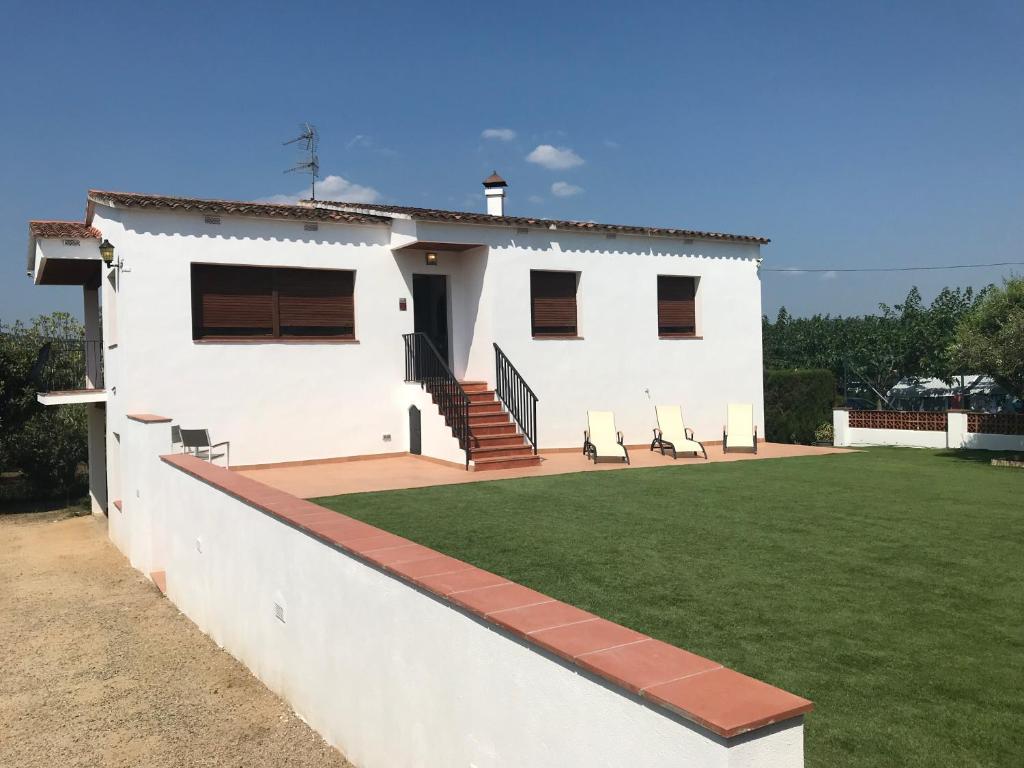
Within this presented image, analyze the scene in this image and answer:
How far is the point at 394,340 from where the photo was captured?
46.7 feet

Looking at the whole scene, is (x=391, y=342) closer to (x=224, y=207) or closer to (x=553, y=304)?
(x=553, y=304)

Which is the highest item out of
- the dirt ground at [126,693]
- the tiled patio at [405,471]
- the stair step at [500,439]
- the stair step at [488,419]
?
the stair step at [488,419]

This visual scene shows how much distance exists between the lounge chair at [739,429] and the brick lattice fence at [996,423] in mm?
4654

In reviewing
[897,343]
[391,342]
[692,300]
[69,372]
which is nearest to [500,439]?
[391,342]

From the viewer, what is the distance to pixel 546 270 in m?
14.9

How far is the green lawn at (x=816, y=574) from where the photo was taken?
3.60 meters

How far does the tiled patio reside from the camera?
10.9 meters

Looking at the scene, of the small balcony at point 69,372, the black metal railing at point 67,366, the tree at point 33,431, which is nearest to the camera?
the small balcony at point 69,372

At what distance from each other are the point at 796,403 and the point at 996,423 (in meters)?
5.59

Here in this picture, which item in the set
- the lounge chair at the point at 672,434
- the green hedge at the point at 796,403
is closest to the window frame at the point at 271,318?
the lounge chair at the point at 672,434

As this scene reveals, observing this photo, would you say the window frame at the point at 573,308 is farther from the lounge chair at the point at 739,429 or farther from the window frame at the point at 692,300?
the lounge chair at the point at 739,429

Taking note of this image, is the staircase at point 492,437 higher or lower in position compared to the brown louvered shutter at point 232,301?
lower

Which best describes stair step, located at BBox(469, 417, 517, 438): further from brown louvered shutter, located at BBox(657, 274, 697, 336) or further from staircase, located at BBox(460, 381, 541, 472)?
brown louvered shutter, located at BBox(657, 274, 697, 336)

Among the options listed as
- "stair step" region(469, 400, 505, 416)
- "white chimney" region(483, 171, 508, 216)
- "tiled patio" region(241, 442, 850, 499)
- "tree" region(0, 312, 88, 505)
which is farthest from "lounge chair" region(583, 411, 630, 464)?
"tree" region(0, 312, 88, 505)
